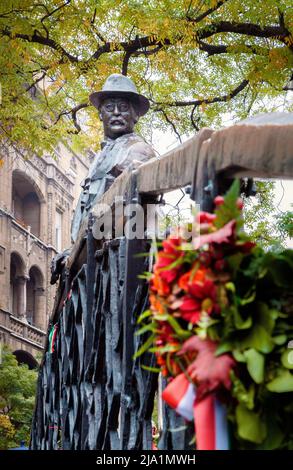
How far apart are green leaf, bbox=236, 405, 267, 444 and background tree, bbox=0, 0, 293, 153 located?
10.1 meters

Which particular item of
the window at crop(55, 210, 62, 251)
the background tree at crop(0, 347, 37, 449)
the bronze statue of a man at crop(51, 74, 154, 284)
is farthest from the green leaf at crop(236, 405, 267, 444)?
the window at crop(55, 210, 62, 251)

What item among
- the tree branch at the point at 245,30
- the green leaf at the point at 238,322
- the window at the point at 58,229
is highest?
the window at the point at 58,229

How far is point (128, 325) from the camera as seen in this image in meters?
4.17

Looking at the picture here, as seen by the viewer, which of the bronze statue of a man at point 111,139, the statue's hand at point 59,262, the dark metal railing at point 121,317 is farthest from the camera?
the statue's hand at point 59,262

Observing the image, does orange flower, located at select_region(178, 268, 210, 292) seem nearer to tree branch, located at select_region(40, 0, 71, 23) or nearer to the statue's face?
the statue's face

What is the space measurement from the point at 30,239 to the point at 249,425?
3578 centimetres

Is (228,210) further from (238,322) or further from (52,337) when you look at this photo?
(52,337)

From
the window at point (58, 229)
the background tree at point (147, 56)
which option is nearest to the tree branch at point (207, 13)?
the background tree at point (147, 56)

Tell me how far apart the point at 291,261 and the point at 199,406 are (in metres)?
0.45

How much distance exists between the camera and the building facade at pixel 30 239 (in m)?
34.7

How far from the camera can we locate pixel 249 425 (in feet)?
8.06

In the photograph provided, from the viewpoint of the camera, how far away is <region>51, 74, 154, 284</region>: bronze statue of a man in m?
6.23

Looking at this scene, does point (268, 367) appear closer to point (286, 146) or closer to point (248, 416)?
point (248, 416)

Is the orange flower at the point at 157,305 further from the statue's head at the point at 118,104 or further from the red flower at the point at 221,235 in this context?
the statue's head at the point at 118,104
